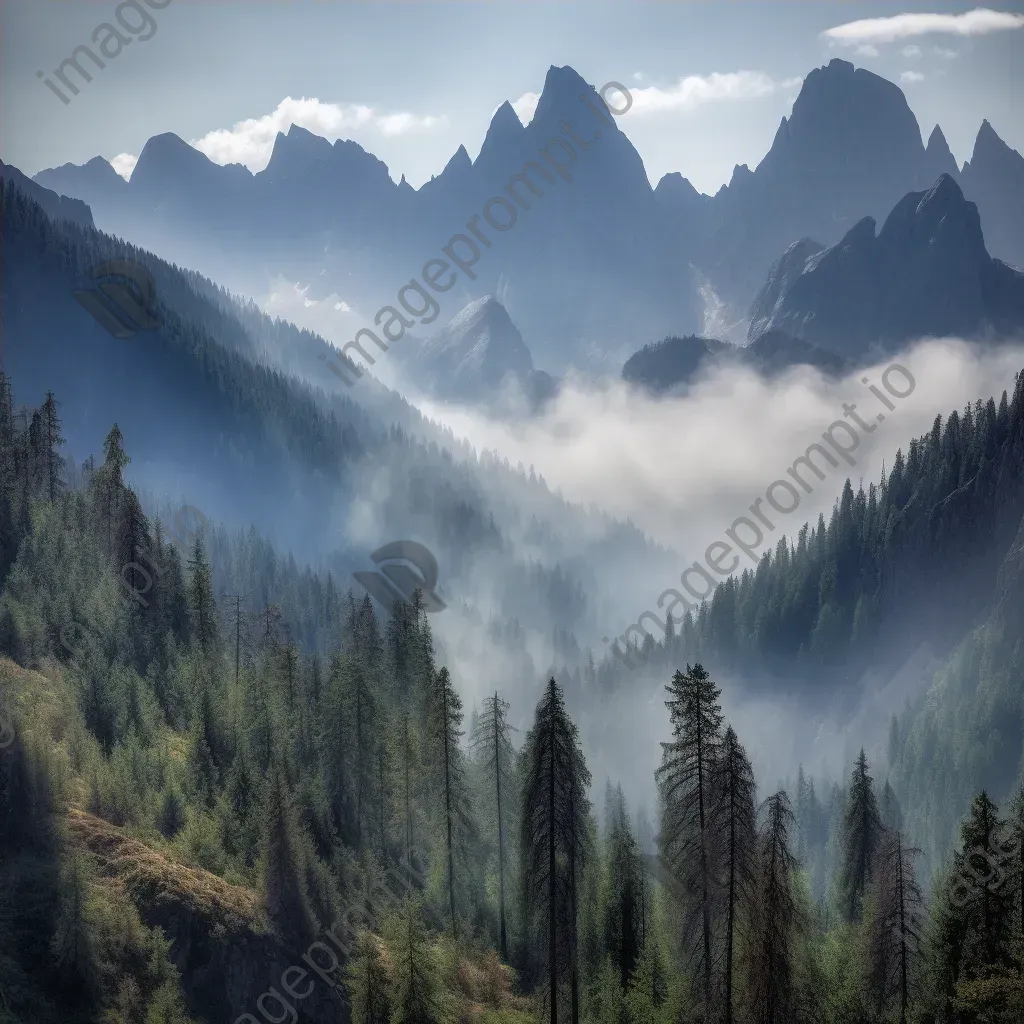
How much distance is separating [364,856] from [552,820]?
2202 centimetres

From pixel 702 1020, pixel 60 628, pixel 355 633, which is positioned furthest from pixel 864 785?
pixel 60 628

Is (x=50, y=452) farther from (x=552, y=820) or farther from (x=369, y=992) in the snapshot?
(x=552, y=820)

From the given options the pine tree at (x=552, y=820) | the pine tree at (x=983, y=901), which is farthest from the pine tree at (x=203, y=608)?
the pine tree at (x=983, y=901)

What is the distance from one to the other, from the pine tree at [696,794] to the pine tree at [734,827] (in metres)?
0.40

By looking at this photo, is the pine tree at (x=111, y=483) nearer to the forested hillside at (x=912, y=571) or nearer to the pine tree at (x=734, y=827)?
the pine tree at (x=734, y=827)

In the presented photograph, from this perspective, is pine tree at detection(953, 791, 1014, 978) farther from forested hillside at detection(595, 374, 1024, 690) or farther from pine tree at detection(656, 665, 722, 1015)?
forested hillside at detection(595, 374, 1024, 690)

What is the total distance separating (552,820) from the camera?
3675cm

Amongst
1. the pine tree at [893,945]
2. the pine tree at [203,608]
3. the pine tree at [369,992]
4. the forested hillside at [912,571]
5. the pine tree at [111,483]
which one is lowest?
the pine tree at [369,992]

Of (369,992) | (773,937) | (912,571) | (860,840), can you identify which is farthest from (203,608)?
(912,571)

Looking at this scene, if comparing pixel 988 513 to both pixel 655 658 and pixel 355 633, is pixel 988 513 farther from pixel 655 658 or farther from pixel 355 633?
pixel 355 633

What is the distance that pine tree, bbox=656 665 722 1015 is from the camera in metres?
33.9

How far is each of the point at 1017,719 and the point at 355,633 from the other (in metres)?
94.9

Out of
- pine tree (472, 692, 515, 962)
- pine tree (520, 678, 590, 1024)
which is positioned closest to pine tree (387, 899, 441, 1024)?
pine tree (520, 678, 590, 1024)

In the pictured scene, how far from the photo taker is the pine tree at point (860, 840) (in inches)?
2237
